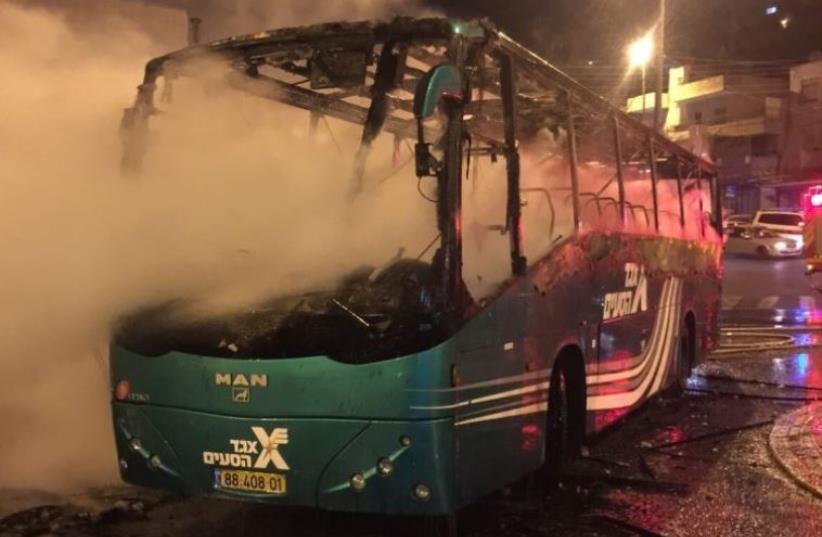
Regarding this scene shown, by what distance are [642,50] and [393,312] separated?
22.9 meters

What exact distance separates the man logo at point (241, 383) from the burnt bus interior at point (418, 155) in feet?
0.42

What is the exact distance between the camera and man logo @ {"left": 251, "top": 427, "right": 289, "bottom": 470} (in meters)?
4.37

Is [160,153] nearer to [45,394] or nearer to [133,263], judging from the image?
[133,263]

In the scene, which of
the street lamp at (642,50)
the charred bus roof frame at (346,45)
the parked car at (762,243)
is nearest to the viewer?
the charred bus roof frame at (346,45)

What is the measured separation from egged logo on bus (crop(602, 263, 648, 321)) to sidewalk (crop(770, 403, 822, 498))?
161 cm

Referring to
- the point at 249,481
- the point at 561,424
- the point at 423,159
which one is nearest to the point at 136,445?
the point at 249,481

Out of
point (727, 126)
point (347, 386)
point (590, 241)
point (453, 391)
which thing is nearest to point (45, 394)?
point (347, 386)

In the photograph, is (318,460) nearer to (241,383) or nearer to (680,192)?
(241,383)

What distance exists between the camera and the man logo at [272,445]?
4367mm

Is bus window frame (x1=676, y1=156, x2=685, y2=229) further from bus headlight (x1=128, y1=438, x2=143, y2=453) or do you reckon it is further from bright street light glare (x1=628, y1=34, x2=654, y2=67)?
bright street light glare (x1=628, y1=34, x2=654, y2=67)

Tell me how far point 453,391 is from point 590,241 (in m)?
2.38

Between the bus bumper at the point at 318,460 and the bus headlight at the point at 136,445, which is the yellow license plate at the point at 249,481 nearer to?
the bus bumper at the point at 318,460

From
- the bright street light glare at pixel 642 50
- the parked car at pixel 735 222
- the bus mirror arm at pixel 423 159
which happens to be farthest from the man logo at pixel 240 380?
the parked car at pixel 735 222

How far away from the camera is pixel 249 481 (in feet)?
14.6
